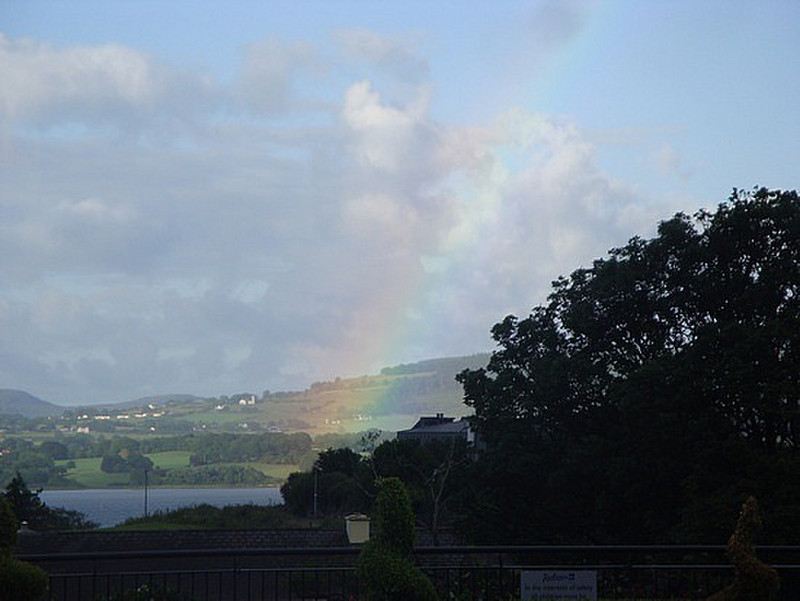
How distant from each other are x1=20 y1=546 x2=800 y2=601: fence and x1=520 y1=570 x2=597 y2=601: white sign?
343 mm

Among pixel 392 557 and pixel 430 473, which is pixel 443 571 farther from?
pixel 430 473

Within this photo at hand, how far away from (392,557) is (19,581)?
4.39 m

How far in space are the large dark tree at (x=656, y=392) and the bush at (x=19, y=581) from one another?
22.8 meters

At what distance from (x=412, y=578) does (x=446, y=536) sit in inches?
1338

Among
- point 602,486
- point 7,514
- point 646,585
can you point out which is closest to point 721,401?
point 602,486

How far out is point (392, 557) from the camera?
44.5ft

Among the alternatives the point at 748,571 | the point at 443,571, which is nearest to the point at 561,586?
the point at 748,571

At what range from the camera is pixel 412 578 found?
1345 cm

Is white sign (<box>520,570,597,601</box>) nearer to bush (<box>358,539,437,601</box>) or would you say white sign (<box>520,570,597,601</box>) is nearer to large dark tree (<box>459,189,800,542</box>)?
bush (<box>358,539,437,601</box>)

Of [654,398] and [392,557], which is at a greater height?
[654,398]

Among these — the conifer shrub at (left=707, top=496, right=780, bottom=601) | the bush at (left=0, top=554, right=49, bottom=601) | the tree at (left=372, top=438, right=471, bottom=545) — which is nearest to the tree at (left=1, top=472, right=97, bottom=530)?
the tree at (left=372, top=438, right=471, bottom=545)

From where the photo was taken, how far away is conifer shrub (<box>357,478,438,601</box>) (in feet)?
44.0

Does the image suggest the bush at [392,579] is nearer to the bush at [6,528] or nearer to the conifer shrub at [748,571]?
the conifer shrub at [748,571]

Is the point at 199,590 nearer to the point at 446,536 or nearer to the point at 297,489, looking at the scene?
the point at 446,536
